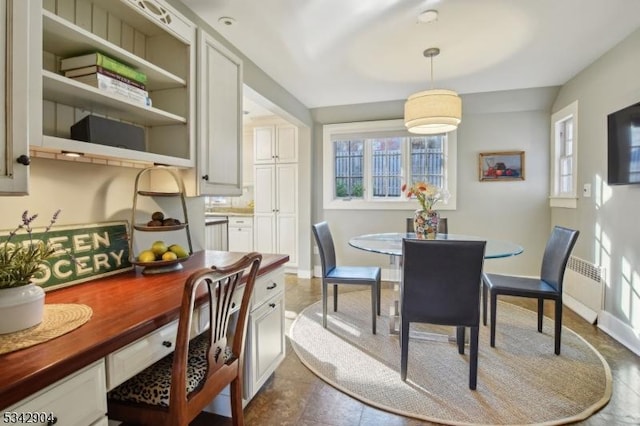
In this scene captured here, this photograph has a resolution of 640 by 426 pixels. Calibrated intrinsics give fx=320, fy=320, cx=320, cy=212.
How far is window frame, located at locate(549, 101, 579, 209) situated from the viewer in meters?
3.34

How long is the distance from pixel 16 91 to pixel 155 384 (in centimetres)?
106

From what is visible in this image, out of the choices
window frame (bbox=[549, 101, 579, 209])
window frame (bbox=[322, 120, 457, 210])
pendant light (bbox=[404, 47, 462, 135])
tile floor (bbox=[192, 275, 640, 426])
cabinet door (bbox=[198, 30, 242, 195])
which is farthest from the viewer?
window frame (bbox=[322, 120, 457, 210])

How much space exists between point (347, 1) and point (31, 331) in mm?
2261

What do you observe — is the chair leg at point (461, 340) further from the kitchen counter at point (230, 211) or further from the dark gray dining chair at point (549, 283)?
the kitchen counter at point (230, 211)

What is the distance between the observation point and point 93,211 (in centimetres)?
159

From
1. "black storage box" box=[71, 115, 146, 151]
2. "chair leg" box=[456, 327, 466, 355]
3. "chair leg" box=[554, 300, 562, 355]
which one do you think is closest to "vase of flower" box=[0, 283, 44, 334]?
"black storage box" box=[71, 115, 146, 151]

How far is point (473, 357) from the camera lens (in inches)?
74.6

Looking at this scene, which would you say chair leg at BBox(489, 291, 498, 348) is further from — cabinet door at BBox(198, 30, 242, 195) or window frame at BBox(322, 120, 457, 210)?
cabinet door at BBox(198, 30, 242, 195)

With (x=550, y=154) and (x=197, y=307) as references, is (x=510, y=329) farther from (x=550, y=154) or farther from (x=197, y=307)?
(x=197, y=307)

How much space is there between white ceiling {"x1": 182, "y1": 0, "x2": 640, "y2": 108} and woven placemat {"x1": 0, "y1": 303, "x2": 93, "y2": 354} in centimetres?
197

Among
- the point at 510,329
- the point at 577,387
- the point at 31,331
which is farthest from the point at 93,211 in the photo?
the point at 510,329

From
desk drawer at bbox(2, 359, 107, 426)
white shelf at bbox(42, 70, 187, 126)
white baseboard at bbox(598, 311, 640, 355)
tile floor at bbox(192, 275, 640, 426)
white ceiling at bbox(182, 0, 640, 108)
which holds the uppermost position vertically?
white ceiling at bbox(182, 0, 640, 108)

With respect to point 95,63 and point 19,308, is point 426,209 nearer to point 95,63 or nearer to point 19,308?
point 95,63

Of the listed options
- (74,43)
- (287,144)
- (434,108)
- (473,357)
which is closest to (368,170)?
(287,144)
